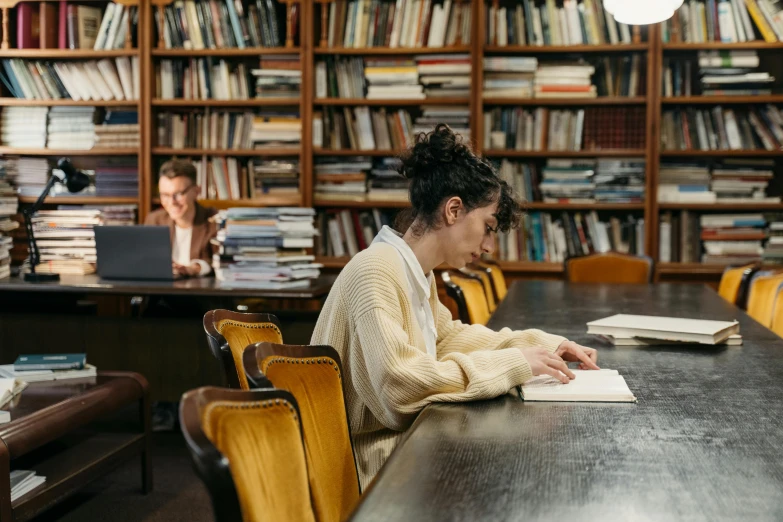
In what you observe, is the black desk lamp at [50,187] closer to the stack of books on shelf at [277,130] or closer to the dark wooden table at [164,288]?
the dark wooden table at [164,288]

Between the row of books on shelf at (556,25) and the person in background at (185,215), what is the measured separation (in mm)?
1934

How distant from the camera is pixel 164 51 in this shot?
5211 mm

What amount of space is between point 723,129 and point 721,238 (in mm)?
619

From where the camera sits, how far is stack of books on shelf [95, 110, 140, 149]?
5.32 meters

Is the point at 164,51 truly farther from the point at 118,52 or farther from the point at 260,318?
the point at 260,318

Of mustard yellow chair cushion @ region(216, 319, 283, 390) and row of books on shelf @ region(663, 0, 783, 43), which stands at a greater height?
row of books on shelf @ region(663, 0, 783, 43)

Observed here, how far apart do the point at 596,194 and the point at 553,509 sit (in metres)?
4.23

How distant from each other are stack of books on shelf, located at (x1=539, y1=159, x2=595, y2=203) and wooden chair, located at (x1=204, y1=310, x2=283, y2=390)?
11.2 ft

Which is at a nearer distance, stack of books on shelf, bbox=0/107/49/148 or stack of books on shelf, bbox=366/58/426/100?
stack of books on shelf, bbox=366/58/426/100

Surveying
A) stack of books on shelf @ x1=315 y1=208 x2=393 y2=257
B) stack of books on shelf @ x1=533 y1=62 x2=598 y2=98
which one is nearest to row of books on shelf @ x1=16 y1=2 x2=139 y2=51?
stack of books on shelf @ x1=315 y1=208 x2=393 y2=257

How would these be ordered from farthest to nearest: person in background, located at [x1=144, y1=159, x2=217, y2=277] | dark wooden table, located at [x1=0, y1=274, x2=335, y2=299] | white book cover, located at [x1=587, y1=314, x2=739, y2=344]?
person in background, located at [x1=144, y1=159, x2=217, y2=277]
dark wooden table, located at [x1=0, y1=274, x2=335, y2=299]
white book cover, located at [x1=587, y1=314, x2=739, y2=344]

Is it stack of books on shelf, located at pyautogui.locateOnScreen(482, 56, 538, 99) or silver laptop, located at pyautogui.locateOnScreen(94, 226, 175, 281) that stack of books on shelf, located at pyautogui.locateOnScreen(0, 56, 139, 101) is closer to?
silver laptop, located at pyautogui.locateOnScreen(94, 226, 175, 281)

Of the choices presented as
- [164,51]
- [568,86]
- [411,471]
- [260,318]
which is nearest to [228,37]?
[164,51]

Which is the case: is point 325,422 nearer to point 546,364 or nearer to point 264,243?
point 546,364
